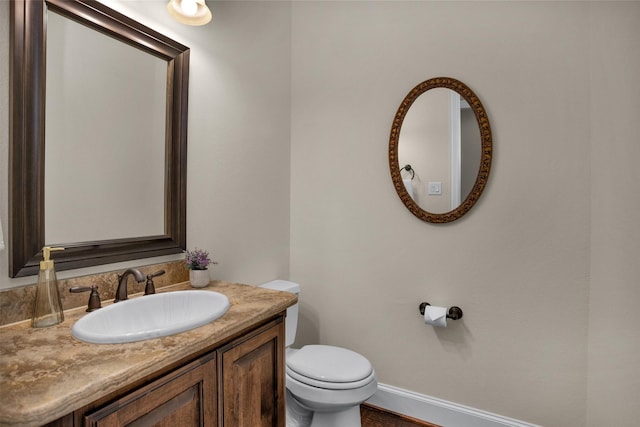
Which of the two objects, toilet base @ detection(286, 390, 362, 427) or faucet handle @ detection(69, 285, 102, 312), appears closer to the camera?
faucet handle @ detection(69, 285, 102, 312)

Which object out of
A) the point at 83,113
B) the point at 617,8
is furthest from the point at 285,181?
the point at 617,8

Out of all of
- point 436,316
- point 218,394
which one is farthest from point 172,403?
point 436,316

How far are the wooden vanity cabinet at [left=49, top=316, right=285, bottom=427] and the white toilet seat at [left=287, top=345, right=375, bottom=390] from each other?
31 cm

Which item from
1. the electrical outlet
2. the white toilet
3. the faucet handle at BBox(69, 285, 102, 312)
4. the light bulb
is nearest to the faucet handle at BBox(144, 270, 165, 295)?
the faucet handle at BBox(69, 285, 102, 312)

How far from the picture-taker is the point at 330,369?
1622 mm

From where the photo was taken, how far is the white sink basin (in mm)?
894

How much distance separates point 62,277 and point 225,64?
1226 mm

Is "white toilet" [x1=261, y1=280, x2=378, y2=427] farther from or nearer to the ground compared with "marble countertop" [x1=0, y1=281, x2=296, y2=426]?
nearer to the ground

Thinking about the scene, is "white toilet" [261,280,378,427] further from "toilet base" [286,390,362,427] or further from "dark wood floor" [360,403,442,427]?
"dark wood floor" [360,403,442,427]

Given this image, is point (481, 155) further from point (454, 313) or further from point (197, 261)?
point (197, 261)

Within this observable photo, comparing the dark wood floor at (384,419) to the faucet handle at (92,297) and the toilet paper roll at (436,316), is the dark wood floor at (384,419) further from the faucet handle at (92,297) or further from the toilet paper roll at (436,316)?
the faucet handle at (92,297)

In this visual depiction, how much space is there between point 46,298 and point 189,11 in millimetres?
1199

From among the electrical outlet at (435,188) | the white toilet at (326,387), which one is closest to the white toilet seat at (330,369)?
the white toilet at (326,387)

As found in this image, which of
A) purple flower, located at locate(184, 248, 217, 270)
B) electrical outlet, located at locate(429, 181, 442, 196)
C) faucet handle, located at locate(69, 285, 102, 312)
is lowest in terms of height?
faucet handle, located at locate(69, 285, 102, 312)
